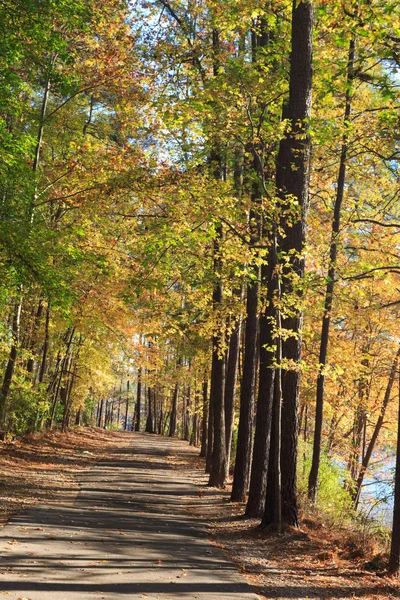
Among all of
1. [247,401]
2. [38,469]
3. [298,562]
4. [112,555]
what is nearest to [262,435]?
[247,401]

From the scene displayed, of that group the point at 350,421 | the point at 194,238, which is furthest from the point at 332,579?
the point at 350,421

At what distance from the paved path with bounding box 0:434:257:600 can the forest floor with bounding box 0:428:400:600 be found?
1.27 ft

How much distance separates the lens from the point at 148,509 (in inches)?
479

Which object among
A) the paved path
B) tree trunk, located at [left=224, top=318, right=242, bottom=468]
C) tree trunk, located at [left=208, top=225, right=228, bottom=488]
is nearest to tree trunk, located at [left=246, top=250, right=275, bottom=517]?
the paved path

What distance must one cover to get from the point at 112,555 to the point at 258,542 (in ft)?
9.64

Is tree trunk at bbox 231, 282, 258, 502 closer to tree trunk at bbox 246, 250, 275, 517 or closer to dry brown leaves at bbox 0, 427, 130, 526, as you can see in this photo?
tree trunk at bbox 246, 250, 275, 517

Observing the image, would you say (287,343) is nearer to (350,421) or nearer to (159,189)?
(159,189)

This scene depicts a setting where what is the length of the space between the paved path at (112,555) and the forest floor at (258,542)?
387 millimetres

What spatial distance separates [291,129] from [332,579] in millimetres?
7491

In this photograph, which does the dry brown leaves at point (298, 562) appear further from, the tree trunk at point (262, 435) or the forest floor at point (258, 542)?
the tree trunk at point (262, 435)

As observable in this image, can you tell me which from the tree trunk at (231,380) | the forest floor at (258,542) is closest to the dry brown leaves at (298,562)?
the forest floor at (258,542)

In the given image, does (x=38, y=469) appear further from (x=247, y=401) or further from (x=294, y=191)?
(x=294, y=191)

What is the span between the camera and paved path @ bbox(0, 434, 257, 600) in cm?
626

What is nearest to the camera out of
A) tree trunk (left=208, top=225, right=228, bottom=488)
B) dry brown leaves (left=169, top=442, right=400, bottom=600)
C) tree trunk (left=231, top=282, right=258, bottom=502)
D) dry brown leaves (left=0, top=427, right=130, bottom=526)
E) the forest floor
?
dry brown leaves (left=169, top=442, right=400, bottom=600)
